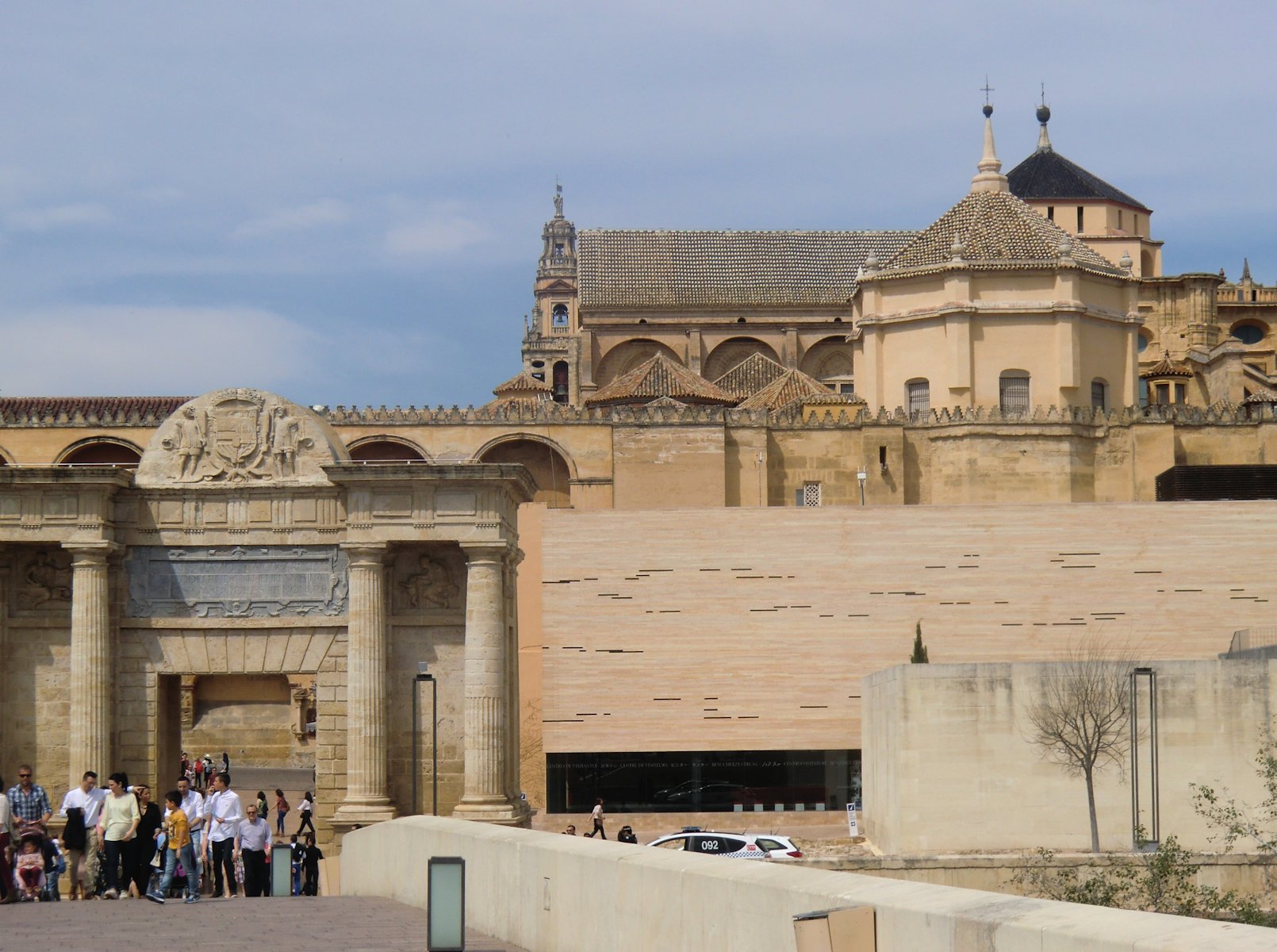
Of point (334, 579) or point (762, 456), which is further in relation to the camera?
point (762, 456)

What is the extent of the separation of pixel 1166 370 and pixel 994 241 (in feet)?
47.2

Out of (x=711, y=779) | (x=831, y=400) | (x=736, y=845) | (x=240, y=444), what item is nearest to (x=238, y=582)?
(x=240, y=444)

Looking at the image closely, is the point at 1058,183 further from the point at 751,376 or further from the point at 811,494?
the point at 811,494

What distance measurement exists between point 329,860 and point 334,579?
3.30 meters

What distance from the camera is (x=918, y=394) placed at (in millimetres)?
52969

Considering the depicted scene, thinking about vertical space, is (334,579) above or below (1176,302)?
below

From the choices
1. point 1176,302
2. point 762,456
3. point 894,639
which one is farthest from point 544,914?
point 1176,302

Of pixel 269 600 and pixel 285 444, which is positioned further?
pixel 285 444

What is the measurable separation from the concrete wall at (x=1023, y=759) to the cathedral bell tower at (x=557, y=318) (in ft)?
128

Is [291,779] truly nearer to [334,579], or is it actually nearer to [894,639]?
[894,639]

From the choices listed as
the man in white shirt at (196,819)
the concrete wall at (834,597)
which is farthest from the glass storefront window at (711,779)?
the man in white shirt at (196,819)

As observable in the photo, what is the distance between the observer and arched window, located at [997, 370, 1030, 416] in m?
51.9

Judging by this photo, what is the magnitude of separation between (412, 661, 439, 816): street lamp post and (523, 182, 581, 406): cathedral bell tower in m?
48.3

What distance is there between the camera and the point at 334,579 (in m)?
23.3
